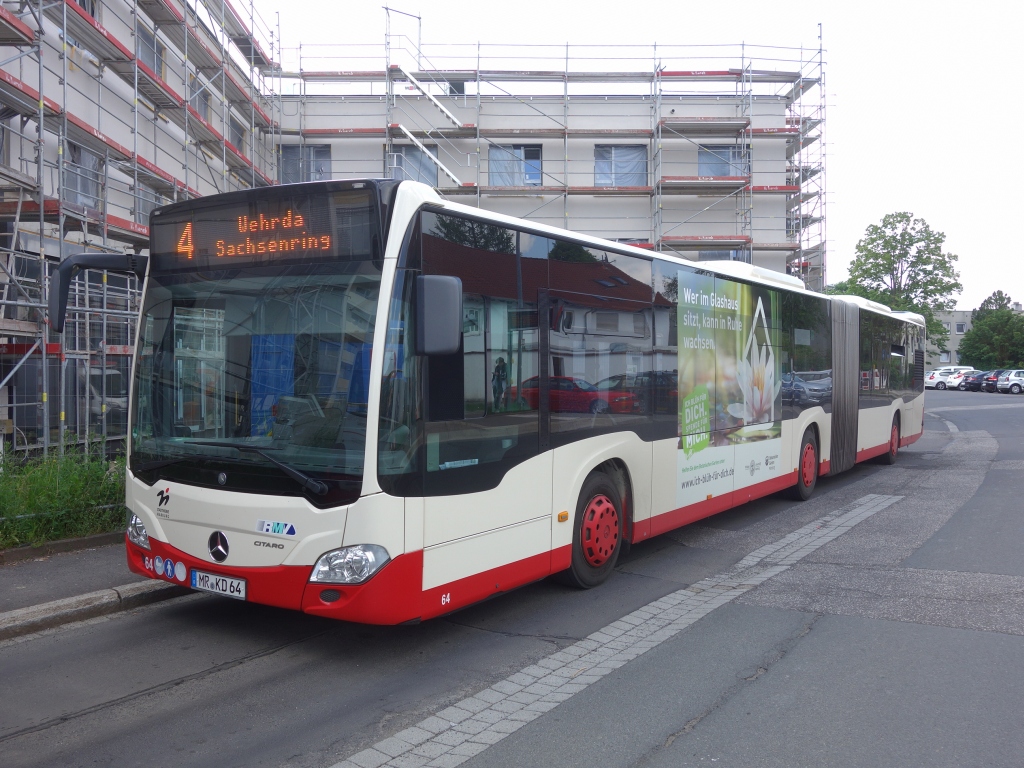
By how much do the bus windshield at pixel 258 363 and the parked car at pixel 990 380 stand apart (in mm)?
63425

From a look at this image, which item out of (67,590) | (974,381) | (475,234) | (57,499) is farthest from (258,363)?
(974,381)

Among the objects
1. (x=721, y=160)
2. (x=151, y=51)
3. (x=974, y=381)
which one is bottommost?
(x=974, y=381)

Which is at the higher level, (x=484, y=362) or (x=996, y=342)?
(x=996, y=342)

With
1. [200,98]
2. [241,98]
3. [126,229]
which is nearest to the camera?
[126,229]

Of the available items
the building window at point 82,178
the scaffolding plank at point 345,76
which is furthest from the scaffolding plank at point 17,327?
the scaffolding plank at point 345,76

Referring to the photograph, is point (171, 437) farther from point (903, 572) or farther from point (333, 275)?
point (903, 572)

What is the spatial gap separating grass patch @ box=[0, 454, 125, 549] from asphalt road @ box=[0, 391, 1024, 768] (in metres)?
1.89

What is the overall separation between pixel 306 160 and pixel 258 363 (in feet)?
75.5

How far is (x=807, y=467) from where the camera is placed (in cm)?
1176

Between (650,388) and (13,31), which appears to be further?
(13,31)

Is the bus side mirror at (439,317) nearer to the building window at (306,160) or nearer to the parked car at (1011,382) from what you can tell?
the building window at (306,160)

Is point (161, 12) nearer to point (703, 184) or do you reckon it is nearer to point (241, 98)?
point (241, 98)

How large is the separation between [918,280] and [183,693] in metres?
57.3

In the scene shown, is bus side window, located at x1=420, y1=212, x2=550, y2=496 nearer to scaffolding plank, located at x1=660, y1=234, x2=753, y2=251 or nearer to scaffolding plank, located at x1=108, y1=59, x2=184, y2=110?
scaffolding plank, located at x1=108, y1=59, x2=184, y2=110
